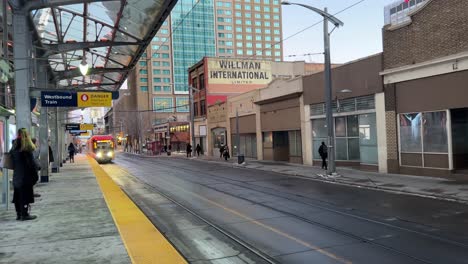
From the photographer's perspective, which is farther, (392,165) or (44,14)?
(392,165)

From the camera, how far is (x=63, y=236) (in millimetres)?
7699

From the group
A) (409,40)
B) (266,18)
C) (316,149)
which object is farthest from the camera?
(266,18)

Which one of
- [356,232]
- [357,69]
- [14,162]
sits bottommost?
[356,232]

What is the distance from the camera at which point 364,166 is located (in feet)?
71.9

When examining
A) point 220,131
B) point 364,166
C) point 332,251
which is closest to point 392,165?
point 364,166

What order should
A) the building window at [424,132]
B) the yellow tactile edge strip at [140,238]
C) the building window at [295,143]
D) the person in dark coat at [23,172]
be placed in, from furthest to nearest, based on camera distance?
the building window at [295,143] → the building window at [424,132] → the person in dark coat at [23,172] → the yellow tactile edge strip at [140,238]

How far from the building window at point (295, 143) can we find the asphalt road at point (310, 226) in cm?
1446

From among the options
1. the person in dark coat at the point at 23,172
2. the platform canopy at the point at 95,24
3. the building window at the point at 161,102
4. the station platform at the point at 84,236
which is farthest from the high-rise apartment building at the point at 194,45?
the person in dark coat at the point at 23,172

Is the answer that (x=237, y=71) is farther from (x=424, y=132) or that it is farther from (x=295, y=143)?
(x=424, y=132)

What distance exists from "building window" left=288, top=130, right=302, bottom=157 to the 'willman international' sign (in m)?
24.2

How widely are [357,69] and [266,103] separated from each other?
40.8ft

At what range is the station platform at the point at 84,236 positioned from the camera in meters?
6.28

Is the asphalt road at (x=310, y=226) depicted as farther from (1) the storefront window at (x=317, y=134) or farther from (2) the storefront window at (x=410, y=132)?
(1) the storefront window at (x=317, y=134)

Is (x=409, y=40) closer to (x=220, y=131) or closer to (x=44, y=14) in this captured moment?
(x=44, y=14)
